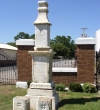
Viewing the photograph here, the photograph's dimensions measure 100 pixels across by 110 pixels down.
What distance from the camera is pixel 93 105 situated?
738 cm

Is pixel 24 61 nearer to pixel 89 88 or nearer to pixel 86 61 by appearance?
pixel 86 61

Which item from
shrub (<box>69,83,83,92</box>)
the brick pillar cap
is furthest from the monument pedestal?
the brick pillar cap

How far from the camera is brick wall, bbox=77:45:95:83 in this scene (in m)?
11.4

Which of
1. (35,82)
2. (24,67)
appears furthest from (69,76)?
(35,82)

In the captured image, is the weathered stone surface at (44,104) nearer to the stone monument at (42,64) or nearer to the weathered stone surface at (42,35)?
the stone monument at (42,64)

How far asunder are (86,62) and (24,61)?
3301mm

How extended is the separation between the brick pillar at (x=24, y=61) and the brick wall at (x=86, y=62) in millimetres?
2662

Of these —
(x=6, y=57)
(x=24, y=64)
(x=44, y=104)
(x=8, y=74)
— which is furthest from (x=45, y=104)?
(x=8, y=74)

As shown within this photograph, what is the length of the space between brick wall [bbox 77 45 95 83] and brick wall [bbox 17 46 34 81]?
2680mm

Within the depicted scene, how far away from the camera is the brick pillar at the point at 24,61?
12.1 meters

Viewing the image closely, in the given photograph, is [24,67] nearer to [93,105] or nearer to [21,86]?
[21,86]

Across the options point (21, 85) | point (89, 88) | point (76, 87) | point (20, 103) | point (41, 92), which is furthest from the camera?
point (21, 85)

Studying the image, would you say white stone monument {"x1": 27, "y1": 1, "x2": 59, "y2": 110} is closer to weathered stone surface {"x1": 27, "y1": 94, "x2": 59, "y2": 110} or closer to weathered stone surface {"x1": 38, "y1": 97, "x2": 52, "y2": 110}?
weathered stone surface {"x1": 27, "y1": 94, "x2": 59, "y2": 110}

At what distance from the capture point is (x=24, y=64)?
1221cm
